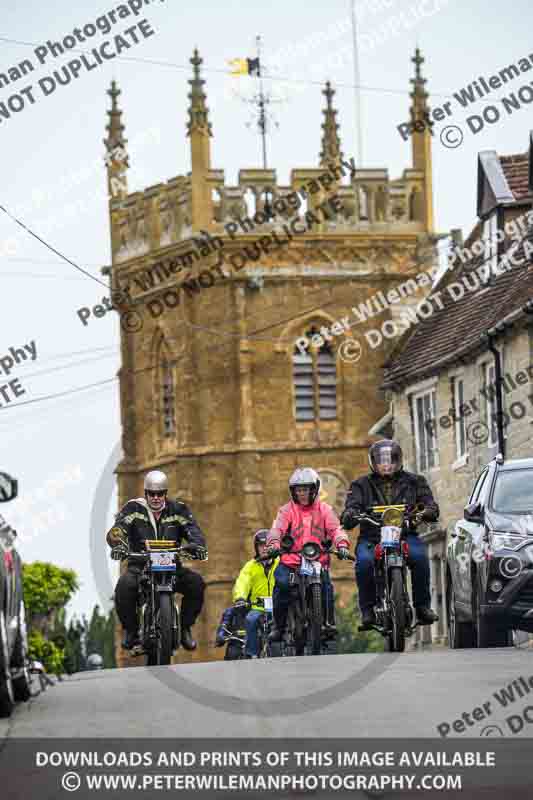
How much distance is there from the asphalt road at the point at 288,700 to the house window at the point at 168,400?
61295 mm

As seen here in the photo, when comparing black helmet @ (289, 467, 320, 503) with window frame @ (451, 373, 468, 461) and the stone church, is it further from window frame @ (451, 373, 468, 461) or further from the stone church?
the stone church

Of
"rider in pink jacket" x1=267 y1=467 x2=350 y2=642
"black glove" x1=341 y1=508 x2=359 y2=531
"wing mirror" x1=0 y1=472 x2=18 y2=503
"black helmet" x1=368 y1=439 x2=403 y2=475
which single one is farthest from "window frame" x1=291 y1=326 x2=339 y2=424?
"wing mirror" x1=0 y1=472 x2=18 y2=503

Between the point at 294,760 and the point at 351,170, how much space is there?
69.2 meters

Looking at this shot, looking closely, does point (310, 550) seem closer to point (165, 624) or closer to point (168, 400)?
point (165, 624)

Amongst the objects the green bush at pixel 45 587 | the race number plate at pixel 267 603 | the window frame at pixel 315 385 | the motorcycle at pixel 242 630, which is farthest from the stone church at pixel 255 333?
the race number plate at pixel 267 603

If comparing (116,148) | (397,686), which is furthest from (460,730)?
(116,148)

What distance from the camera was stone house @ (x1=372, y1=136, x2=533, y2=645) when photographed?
42.4m

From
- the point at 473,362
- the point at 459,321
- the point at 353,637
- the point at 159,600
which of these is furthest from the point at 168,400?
the point at 159,600

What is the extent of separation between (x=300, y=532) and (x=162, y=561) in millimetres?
1474

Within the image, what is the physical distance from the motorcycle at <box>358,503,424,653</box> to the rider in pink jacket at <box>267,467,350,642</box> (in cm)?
37

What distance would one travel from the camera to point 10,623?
527 inches

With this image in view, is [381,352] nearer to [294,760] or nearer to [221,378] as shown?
[221,378]

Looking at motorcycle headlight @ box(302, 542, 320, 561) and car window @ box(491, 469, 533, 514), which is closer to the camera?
motorcycle headlight @ box(302, 542, 320, 561)

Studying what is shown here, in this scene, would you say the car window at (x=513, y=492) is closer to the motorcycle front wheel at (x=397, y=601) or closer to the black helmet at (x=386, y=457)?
the black helmet at (x=386, y=457)
